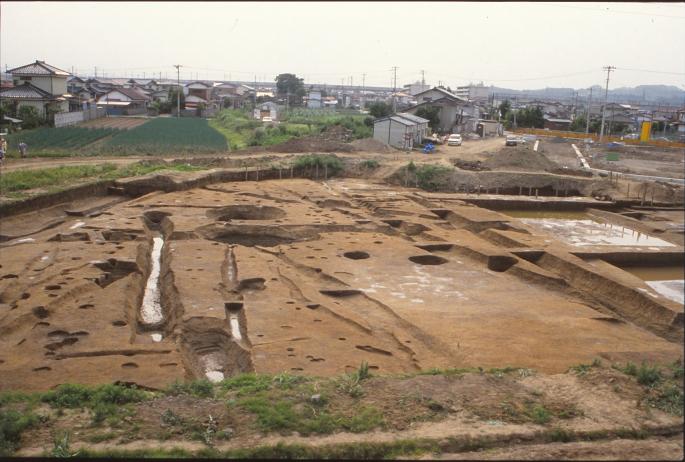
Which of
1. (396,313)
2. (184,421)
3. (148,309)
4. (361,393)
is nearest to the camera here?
(184,421)

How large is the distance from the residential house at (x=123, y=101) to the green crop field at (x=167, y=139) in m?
2.79

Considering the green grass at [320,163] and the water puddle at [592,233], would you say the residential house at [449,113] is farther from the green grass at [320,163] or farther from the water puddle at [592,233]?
the water puddle at [592,233]

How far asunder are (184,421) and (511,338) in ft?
21.9

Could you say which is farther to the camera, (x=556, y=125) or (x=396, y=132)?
(x=556, y=125)

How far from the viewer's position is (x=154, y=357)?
33.1 feet

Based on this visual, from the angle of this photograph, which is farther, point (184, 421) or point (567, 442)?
point (184, 421)

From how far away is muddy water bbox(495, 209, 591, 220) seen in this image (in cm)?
2538

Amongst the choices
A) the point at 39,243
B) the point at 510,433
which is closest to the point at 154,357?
the point at 510,433

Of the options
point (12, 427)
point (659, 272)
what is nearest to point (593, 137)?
point (659, 272)

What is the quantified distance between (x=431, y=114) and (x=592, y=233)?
111 ft

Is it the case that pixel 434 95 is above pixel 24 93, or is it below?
above

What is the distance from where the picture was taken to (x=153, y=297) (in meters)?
14.8

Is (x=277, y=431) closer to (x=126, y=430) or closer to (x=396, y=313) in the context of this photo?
(x=126, y=430)

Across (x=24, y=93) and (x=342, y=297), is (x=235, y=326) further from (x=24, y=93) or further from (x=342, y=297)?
(x=24, y=93)
